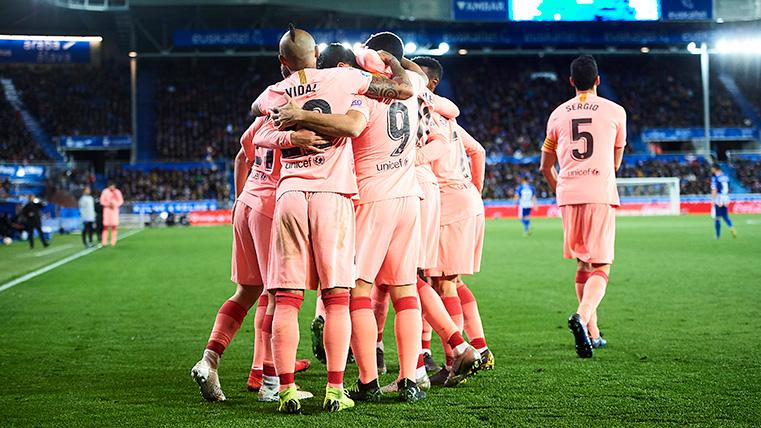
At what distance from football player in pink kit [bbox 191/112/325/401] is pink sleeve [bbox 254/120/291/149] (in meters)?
0.24

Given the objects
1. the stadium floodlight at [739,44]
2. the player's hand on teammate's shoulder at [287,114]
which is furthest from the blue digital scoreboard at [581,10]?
the player's hand on teammate's shoulder at [287,114]

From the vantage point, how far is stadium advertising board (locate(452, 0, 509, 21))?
145 ft

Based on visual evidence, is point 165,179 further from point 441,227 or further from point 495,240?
point 441,227

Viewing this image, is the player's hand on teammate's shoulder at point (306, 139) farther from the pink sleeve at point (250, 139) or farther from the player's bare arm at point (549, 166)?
the player's bare arm at point (549, 166)

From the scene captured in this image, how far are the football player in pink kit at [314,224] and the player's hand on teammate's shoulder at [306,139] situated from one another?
59mm

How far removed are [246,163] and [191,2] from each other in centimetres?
3946

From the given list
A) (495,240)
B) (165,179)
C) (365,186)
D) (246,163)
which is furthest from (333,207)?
(165,179)

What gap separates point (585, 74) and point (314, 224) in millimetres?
3435

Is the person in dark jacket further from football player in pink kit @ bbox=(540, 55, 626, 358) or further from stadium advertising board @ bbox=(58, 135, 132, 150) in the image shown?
stadium advertising board @ bbox=(58, 135, 132, 150)

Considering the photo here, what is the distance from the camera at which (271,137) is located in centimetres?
535

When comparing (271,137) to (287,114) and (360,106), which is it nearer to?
(287,114)

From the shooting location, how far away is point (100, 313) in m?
10.9

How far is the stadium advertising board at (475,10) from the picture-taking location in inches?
1741

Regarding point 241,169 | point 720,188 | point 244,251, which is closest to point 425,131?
point 241,169
